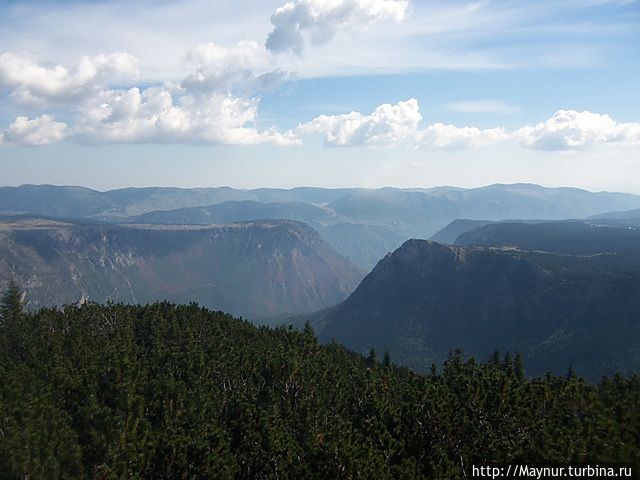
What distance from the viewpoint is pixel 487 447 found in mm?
55250

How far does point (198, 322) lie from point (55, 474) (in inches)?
3430

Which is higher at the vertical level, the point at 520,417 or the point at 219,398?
the point at 520,417

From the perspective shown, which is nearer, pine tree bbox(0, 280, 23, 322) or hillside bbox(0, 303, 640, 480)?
hillside bbox(0, 303, 640, 480)

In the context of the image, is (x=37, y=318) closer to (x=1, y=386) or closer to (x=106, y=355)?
(x=106, y=355)

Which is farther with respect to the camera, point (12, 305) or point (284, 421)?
point (12, 305)

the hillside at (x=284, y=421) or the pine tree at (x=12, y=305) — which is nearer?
the hillside at (x=284, y=421)

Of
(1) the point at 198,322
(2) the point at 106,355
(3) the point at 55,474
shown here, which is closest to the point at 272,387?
(2) the point at 106,355

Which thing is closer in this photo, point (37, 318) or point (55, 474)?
point (55, 474)

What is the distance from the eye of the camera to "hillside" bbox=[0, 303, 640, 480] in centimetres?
5262

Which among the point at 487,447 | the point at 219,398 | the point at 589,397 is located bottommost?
the point at 219,398

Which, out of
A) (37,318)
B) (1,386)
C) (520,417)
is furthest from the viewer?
(37,318)

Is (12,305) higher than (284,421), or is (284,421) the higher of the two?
(12,305)

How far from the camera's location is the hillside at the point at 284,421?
52.6 meters

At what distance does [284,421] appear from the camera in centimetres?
7456
